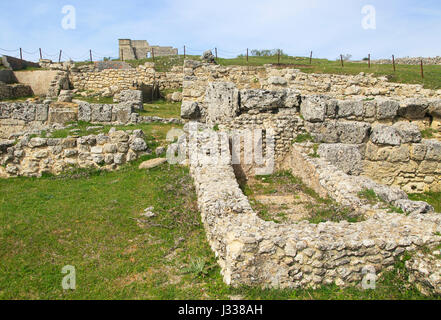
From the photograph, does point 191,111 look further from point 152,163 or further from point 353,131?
point 353,131

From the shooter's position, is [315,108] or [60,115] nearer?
[315,108]

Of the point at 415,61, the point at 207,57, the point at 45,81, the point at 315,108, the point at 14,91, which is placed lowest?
the point at 315,108

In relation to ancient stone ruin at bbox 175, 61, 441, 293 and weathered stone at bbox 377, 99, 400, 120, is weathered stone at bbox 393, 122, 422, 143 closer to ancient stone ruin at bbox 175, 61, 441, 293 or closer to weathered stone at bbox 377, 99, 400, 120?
ancient stone ruin at bbox 175, 61, 441, 293

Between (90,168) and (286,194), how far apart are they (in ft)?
18.7

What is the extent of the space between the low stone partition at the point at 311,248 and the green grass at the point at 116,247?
0.18 m

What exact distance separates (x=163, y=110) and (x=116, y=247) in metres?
11.3

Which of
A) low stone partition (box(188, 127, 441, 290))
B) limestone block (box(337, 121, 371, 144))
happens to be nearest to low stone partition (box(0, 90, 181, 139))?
limestone block (box(337, 121, 371, 144))

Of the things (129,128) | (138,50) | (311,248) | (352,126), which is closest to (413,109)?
(352,126)

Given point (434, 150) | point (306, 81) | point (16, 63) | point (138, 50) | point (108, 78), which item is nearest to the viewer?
point (434, 150)

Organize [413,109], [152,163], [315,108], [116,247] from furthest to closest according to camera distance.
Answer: [413,109] < [315,108] < [152,163] < [116,247]

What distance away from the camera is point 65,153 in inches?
372

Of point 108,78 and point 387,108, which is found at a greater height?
point 108,78

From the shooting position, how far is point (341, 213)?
252 inches
